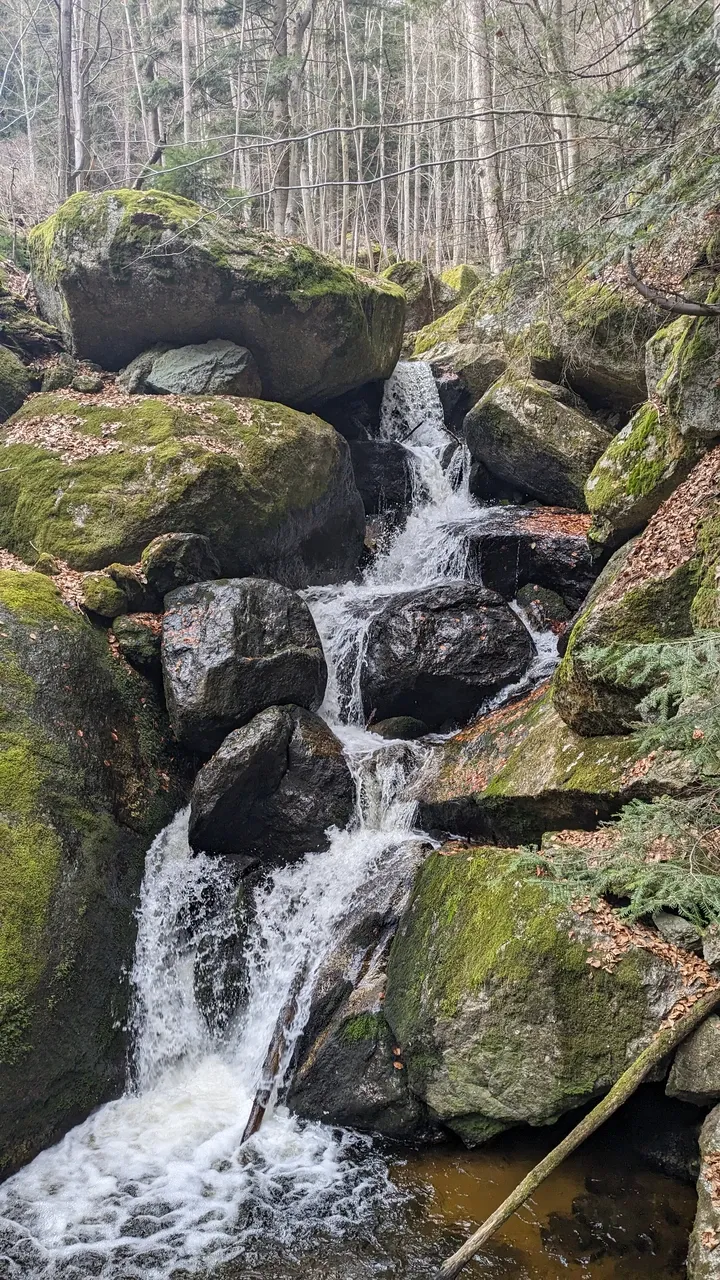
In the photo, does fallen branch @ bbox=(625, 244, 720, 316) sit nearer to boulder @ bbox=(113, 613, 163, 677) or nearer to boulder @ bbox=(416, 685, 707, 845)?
boulder @ bbox=(416, 685, 707, 845)

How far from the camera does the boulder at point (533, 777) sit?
5578mm

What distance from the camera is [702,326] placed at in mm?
6512

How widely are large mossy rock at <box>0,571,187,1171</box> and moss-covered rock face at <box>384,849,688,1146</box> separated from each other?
8.28ft

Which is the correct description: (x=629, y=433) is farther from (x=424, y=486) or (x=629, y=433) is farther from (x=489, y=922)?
(x=424, y=486)

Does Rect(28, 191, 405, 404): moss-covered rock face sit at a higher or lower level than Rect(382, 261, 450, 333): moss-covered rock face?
lower

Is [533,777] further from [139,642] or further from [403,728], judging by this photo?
[139,642]

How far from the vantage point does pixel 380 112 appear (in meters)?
19.4

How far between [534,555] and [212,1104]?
802cm

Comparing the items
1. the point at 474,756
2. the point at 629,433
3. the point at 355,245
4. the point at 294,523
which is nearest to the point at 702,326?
the point at 629,433

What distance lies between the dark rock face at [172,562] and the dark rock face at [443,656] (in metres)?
2.54

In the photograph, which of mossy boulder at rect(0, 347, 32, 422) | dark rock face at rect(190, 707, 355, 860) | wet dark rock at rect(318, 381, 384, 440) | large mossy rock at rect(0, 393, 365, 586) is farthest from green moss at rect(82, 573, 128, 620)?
wet dark rock at rect(318, 381, 384, 440)

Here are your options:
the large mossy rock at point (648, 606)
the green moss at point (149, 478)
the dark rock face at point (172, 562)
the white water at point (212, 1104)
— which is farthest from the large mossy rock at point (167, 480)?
the large mossy rock at point (648, 606)

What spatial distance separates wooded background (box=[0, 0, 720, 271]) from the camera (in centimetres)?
615

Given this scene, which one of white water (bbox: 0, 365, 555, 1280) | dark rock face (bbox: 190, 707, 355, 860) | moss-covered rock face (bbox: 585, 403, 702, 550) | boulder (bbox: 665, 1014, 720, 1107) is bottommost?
white water (bbox: 0, 365, 555, 1280)
